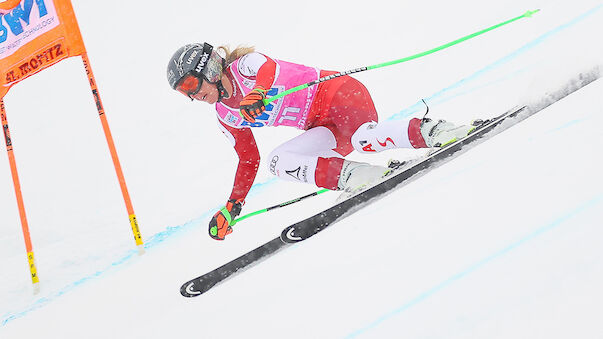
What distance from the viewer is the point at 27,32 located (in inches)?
170

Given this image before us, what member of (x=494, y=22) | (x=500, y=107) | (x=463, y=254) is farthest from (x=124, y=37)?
(x=463, y=254)

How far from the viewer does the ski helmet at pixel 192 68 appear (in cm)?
282

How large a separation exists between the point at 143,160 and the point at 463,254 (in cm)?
632

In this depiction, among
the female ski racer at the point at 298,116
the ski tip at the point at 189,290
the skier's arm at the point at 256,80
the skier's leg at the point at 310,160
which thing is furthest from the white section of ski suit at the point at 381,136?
the ski tip at the point at 189,290

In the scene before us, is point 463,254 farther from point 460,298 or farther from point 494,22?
point 494,22

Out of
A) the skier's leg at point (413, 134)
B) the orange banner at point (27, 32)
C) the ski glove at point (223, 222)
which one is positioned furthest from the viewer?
the orange banner at point (27, 32)

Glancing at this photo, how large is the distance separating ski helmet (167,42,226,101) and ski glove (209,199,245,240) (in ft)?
2.71

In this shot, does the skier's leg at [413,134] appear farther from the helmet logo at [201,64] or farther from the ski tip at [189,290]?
the ski tip at [189,290]

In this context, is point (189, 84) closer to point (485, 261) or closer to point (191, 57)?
point (191, 57)

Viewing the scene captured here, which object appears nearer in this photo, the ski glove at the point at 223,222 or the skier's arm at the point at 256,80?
the skier's arm at the point at 256,80

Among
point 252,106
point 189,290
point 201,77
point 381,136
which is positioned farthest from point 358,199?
point 201,77

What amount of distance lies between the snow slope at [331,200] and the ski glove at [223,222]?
0.26 m

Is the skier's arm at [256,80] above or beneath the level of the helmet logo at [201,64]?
beneath

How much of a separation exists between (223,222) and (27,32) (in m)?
2.50
